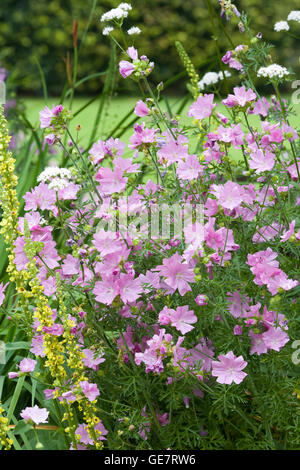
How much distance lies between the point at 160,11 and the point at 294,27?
191 cm

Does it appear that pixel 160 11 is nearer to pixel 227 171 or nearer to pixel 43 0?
pixel 43 0

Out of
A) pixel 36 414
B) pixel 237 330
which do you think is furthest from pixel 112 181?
pixel 36 414

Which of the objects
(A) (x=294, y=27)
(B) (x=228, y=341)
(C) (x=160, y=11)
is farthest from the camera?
(C) (x=160, y=11)

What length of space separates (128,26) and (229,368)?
8247mm

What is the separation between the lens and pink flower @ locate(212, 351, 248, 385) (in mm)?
1490

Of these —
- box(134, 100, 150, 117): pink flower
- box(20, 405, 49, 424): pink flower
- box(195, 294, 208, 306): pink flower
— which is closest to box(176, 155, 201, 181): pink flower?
box(134, 100, 150, 117): pink flower

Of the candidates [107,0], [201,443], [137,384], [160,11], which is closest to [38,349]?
[137,384]

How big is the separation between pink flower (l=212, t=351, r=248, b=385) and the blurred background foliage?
7.67m

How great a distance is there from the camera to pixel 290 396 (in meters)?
1.57

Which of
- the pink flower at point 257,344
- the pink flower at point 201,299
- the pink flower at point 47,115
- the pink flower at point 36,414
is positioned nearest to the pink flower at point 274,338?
the pink flower at point 257,344

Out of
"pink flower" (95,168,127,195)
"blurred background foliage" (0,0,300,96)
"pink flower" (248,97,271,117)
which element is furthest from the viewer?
"blurred background foliage" (0,0,300,96)

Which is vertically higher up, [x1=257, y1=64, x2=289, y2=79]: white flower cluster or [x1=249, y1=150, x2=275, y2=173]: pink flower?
[x1=257, y1=64, x2=289, y2=79]: white flower cluster

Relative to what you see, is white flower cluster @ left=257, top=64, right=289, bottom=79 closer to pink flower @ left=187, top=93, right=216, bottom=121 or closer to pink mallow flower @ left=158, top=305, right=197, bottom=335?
pink flower @ left=187, top=93, right=216, bottom=121

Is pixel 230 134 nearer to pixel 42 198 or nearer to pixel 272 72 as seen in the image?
pixel 272 72
